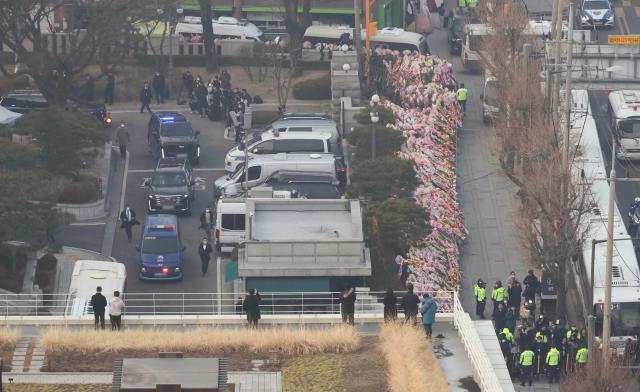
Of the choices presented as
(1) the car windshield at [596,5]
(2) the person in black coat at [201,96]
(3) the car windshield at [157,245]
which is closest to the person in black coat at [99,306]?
(3) the car windshield at [157,245]

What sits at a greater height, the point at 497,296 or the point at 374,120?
the point at 374,120

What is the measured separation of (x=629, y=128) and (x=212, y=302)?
2421 centimetres

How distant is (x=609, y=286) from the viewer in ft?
223

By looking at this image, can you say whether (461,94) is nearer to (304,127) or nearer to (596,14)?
(304,127)

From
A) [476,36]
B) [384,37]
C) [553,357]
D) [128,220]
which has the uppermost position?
[384,37]

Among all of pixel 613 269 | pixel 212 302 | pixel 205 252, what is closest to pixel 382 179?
pixel 205 252

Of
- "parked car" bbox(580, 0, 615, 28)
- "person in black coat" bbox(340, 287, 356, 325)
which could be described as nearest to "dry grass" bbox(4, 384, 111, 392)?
"person in black coat" bbox(340, 287, 356, 325)

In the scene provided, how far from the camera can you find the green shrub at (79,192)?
82000 millimetres

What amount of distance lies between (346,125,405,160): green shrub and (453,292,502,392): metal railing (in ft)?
87.7

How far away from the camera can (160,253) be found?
7581 centimetres

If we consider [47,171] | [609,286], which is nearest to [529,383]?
[609,286]

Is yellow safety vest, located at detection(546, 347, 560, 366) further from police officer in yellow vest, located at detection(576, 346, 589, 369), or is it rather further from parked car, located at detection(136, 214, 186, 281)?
parked car, located at detection(136, 214, 186, 281)

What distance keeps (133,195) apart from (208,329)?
91.7 ft

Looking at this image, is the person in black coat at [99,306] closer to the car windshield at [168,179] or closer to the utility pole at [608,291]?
the utility pole at [608,291]
